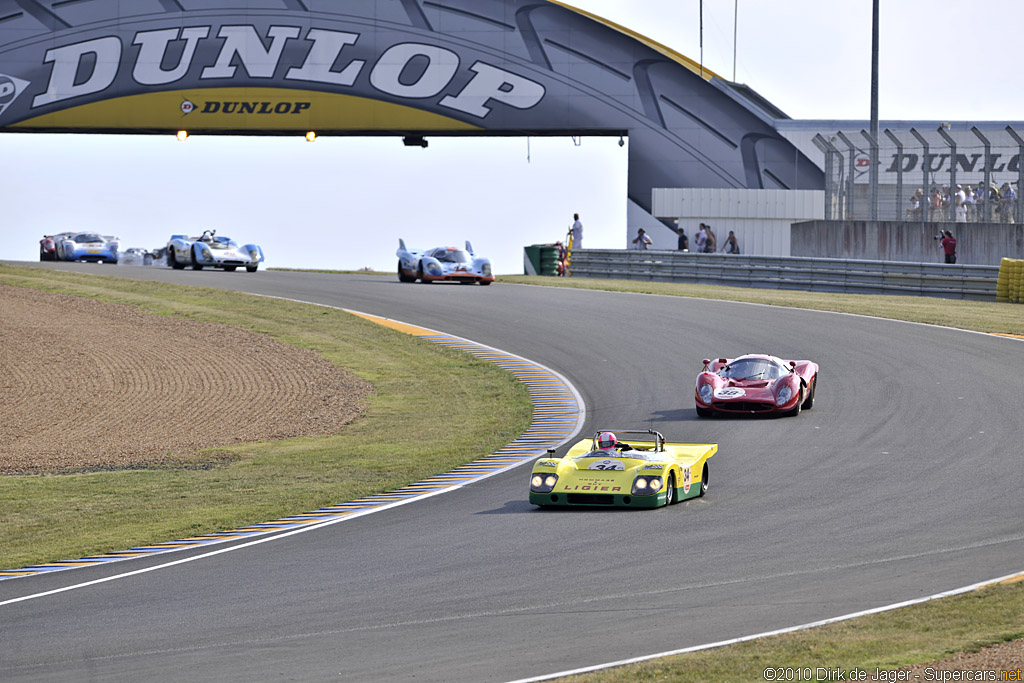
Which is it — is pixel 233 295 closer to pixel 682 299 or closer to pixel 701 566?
pixel 682 299

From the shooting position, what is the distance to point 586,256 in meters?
42.8

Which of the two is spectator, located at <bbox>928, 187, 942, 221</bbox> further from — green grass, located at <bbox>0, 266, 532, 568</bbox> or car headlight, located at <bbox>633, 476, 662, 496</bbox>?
car headlight, located at <bbox>633, 476, 662, 496</bbox>

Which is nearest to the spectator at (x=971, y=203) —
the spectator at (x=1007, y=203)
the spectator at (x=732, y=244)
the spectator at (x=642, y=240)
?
the spectator at (x=1007, y=203)

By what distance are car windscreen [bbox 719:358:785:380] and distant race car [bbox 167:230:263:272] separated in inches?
1012

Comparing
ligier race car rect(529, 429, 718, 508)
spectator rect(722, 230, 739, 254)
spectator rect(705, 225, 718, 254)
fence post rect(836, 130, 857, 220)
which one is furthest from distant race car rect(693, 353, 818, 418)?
spectator rect(705, 225, 718, 254)

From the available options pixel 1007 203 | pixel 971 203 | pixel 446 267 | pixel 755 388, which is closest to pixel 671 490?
pixel 755 388

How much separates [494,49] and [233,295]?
18874 mm

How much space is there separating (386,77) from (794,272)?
1892 centimetres

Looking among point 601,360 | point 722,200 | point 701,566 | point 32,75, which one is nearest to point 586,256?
point 722,200

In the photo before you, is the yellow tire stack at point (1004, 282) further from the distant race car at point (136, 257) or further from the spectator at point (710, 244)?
the distant race car at point (136, 257)

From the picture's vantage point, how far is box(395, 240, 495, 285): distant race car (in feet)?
122

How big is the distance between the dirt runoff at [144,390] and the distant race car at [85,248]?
19.9 metres

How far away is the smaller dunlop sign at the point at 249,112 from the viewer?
49281 millimetres

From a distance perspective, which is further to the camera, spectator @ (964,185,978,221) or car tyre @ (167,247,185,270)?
car tyre @ (167,247,185,270)
